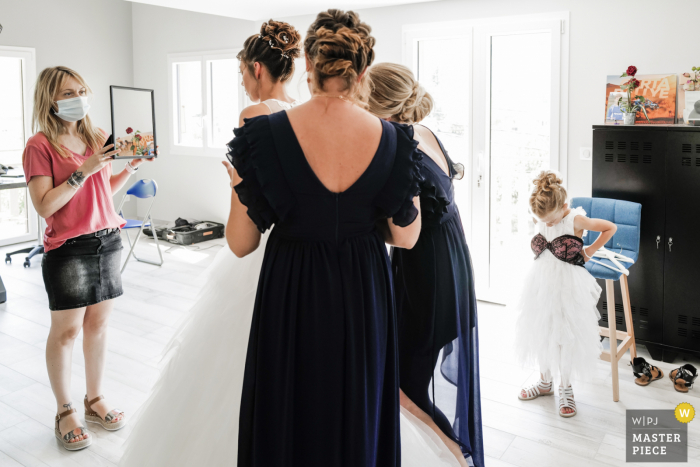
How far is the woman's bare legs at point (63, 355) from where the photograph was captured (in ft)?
8.25

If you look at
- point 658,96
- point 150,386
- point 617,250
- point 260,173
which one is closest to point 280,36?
point 260,173

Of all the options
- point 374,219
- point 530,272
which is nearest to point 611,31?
point 530,272

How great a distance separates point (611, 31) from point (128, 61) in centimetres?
612

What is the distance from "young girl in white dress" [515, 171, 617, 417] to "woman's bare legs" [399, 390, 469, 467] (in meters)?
1.03

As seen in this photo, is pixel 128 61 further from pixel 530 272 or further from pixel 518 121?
pixel 530 272

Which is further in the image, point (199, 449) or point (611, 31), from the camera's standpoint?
point (611, 31)

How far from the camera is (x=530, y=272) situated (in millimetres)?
2965

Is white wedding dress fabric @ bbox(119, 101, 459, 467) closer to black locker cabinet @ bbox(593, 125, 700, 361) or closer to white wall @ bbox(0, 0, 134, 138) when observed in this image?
black locker cabinet @ bbox(593, 125, 700, 361)

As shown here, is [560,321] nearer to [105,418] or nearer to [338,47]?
[338,47]

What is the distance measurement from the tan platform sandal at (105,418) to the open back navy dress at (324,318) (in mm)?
1589

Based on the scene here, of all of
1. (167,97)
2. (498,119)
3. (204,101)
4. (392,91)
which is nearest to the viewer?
(392,91)

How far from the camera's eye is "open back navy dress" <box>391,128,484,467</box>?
189 cm

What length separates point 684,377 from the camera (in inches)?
124

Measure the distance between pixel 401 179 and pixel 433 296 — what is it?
651mm
